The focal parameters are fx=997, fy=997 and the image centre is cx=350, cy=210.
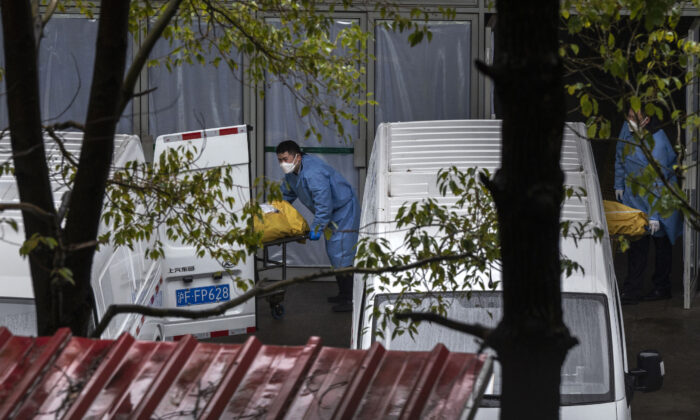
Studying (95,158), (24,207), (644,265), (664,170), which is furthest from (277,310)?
(24,207)

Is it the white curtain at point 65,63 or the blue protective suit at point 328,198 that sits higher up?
the white curtain at point 65,63

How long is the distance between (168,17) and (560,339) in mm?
3002

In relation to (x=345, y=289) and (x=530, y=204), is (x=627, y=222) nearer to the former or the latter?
(x=345, y=289)

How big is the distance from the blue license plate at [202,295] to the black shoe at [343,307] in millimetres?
2204

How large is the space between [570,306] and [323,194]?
5083 millimetres

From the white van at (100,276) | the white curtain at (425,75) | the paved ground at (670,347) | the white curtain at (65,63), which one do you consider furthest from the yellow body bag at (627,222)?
the white curtain at (65,63)

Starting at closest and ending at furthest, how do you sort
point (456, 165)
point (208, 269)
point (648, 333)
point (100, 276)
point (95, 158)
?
point (95, 158) < point (100, 276) < point (456, 165) < point (208, 269) < point (648, 333)

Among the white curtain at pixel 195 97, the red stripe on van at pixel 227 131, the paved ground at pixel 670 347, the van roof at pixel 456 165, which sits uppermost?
the white curtain at pixel 195 97

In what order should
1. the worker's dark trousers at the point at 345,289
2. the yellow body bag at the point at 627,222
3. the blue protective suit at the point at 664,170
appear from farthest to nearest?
the worker's dark trousers at the point at 345,289
the blue protective suit at the point at 664,170
the yellow body bag at the point at 627,222

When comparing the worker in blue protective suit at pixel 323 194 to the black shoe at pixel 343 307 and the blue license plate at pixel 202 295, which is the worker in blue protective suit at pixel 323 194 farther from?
the blue license plate at pixel 202 295

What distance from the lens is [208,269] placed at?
9.51 meters

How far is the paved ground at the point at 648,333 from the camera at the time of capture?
8555 mm

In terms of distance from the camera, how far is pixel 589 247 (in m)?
6.49

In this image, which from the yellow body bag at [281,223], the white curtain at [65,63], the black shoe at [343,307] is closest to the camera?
the yellow body bag at [281,223]
